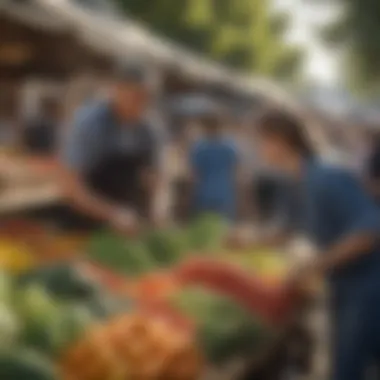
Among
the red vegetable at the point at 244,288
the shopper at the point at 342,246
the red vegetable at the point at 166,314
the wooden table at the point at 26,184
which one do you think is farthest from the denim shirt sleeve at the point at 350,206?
the wooden table at the point at 26,184

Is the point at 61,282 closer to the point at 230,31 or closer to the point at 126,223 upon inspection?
the point at 126,223

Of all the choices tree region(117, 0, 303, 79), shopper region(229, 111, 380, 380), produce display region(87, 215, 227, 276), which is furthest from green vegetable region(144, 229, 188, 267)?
tree region(117, 0, 303, 79)

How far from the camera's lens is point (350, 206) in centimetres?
110

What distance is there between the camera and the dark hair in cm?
114

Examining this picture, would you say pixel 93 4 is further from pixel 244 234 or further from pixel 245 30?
pixel 244 234

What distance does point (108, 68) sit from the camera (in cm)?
112

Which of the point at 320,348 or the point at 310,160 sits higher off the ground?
the point at 310,160

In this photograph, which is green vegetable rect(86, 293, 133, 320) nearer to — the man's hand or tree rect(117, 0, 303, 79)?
the man's hand

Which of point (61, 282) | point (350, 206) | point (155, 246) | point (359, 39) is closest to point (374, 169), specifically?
point (350, 206)

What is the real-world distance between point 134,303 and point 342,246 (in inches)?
10.1

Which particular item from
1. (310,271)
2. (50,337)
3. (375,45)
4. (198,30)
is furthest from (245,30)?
(50,337)

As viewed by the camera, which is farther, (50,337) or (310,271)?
(310,271)

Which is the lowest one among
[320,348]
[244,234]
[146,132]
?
[320,348]

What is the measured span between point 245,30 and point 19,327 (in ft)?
1.49
